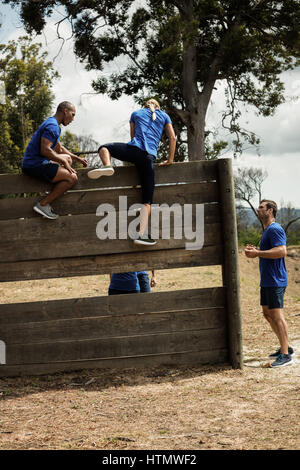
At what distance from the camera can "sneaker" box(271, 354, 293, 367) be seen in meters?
5.64

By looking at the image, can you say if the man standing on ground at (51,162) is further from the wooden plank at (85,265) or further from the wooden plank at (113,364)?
the wooden plank at (113,364)

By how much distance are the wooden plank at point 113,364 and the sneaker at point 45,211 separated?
160 centimetres

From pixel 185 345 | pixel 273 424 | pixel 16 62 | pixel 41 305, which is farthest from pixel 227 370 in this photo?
pixel 16 62

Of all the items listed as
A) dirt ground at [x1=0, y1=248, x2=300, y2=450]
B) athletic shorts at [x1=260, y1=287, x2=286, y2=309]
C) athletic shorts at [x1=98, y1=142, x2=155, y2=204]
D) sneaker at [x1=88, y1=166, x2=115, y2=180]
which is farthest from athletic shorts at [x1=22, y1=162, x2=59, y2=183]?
athletic shorts at [x1=260, y1=287, x2=286, y2=309]

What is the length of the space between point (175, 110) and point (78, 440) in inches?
600

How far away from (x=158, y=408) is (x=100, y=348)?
128 cm

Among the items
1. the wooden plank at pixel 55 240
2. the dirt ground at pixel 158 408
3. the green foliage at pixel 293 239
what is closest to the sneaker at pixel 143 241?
the wooden plank at pixel 55 240

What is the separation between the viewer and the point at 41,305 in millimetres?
5621

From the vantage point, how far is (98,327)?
5.60m

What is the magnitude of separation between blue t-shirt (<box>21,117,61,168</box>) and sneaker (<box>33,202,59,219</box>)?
0.44 m

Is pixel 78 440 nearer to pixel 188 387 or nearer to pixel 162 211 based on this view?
pixel 188 387

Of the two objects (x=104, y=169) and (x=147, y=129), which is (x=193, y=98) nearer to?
(x=147, y=129)

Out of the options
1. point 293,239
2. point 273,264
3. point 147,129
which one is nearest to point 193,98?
point 147,129

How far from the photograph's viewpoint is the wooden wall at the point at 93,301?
5605mm
